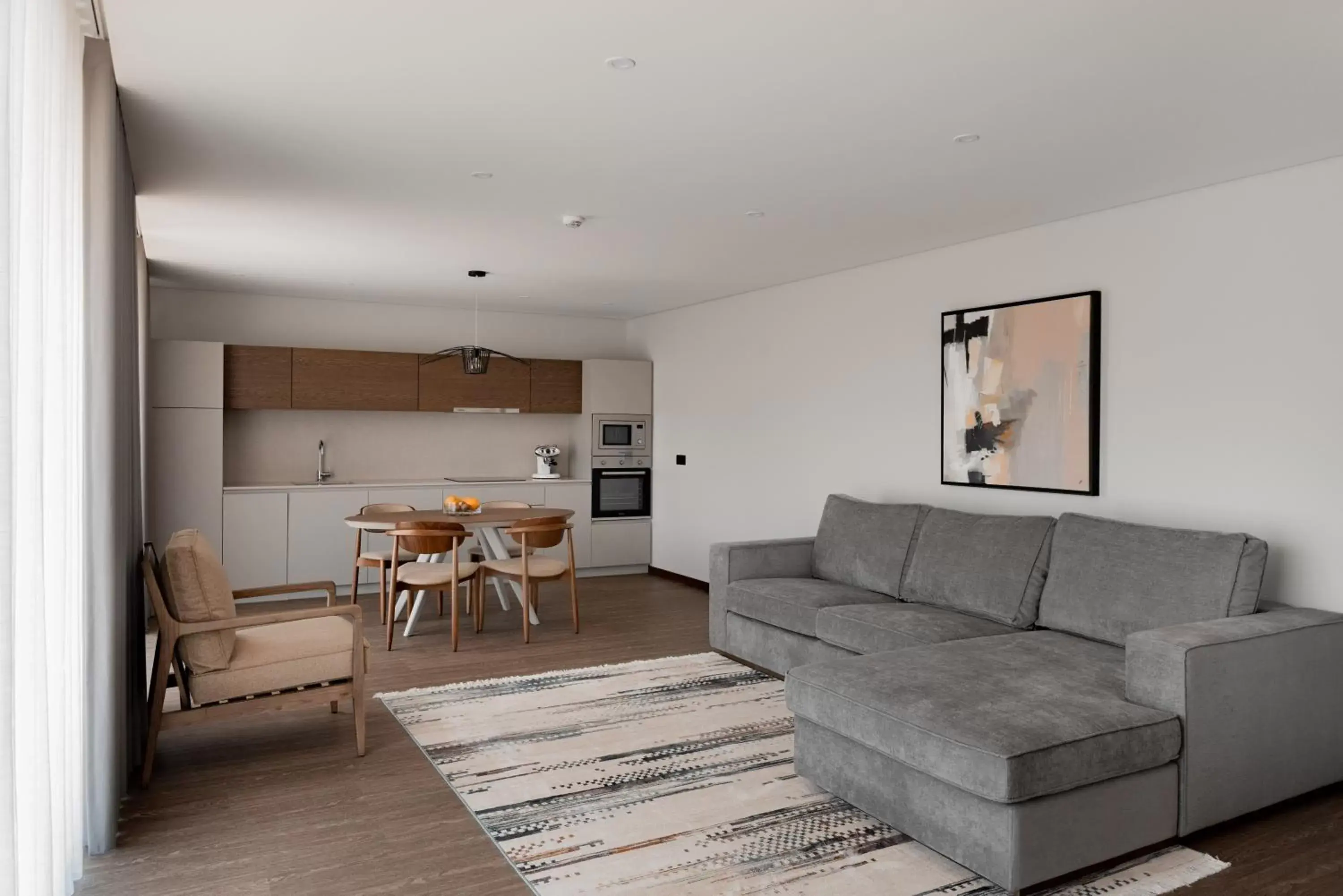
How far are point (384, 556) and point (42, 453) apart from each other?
4.76m

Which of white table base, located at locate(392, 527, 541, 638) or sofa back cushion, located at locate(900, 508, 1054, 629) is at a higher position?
sofa back cushion, located at locate(900, 508, 1054, 629)

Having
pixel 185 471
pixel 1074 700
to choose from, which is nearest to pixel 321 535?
pixel 185 471

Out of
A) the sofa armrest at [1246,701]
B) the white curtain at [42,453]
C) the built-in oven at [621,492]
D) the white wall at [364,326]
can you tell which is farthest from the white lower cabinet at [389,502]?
the sofa armrest at [1246,701]

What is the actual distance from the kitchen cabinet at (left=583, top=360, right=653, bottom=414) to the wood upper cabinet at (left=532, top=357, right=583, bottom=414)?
77 millimetres

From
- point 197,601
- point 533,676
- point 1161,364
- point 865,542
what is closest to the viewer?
point 197,601

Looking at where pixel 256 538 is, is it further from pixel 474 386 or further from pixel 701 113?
pixel 701 113

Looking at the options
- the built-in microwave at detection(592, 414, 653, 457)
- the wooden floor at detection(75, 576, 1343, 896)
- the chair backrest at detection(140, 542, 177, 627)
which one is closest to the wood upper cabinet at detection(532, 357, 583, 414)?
the built-in microwave at detection(592, 414, 653, 457)

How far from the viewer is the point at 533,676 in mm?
5273

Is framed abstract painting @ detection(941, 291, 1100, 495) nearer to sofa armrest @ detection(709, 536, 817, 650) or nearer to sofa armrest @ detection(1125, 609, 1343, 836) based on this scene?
sofa armrest @ detection(709, 536, 817, 650)

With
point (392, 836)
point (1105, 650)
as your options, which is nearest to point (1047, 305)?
point (1105, 650)

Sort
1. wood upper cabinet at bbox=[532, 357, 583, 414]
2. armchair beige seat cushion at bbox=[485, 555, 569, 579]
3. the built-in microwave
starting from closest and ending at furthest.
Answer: armchair beige seat cushion at bbox=[485, 555, 569, 579]
wood upper cabinet at bbox=[532, 357, 583, 414]
the built-in microwave

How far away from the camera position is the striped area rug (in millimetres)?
2945

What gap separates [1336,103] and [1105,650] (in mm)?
2189

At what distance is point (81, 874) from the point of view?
2.86m
